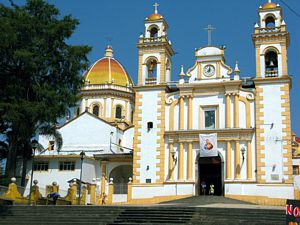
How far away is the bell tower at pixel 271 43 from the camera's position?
117ft

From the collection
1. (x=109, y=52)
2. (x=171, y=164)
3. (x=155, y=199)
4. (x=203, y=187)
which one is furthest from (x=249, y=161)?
(x=109, y=52)

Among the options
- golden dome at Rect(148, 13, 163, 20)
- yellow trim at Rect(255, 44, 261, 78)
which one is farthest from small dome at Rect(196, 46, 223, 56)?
golden dome at Rect(148, 13, 163, 20)

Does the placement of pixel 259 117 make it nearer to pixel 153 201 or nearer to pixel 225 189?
pixel 225 189

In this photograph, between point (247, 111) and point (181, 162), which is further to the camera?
point (181, 162)

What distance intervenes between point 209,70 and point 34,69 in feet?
44.8

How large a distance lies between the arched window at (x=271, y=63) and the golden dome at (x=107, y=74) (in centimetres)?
2296

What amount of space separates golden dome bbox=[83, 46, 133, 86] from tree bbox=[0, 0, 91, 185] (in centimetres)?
2366

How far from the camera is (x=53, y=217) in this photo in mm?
24266

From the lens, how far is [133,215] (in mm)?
24000

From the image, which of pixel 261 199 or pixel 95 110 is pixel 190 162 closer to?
pixel 261 199

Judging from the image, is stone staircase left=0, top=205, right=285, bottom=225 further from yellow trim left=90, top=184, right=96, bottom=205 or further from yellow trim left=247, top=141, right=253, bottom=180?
yellow trim left=90, top=184, right=96, bottom=205

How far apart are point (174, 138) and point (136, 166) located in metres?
3.49

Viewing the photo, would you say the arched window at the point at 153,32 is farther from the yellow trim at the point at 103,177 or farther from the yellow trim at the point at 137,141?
the yellow trim at the point at 103,177

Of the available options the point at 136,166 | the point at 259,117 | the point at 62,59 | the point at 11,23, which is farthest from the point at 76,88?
the point at 259,117
